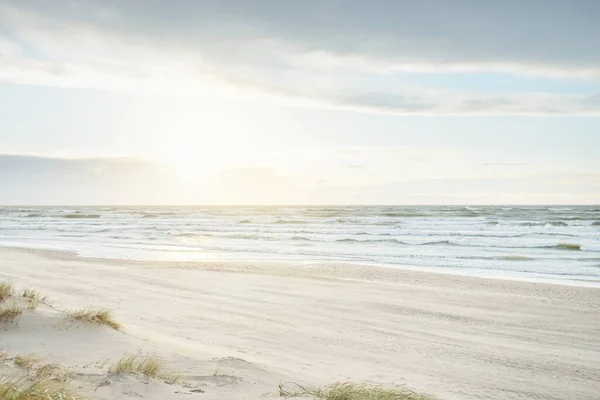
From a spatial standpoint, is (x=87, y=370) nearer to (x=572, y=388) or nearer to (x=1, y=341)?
(x=1, y=341)

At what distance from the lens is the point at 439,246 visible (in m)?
29.8

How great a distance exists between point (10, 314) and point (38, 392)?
11.5ft

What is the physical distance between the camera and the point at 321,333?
28.6 feet

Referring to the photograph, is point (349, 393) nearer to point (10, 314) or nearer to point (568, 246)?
point (10, 314)

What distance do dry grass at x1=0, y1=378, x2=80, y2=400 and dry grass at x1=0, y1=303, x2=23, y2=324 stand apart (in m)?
2.78

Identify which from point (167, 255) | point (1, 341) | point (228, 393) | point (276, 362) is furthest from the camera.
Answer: point (167, 255)

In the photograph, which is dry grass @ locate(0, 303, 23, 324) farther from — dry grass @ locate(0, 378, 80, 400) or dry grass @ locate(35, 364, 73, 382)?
dry grass @ locate(0, 378, 80, 400)

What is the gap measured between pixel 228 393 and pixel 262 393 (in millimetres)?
370

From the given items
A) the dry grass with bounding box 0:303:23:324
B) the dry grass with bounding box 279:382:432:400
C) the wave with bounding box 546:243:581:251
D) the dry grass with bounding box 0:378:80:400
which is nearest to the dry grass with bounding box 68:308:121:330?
the dry grass with bounding box 0:303:23:324

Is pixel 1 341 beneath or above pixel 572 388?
above

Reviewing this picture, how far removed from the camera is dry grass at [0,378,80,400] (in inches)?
151

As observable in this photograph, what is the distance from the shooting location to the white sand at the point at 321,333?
6.10 m

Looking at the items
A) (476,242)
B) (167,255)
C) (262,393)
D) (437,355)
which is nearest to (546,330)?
(437,355)

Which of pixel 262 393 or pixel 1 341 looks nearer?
pixel 262 393
